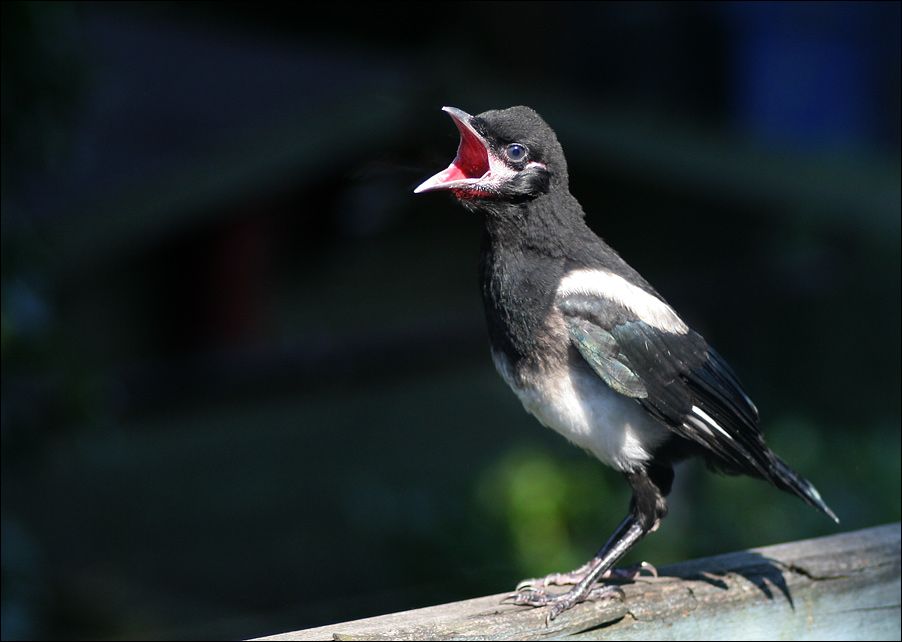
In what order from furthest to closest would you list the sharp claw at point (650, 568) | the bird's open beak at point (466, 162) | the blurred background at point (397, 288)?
the blurred background at point (397, 288) → the sharp claw at point (650, 568) → the bird's open beak at point (466, 162)

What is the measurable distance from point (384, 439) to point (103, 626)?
6.81 feet

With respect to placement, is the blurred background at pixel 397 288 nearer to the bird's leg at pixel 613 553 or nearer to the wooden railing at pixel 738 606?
the bird's leg at pixel 613 553

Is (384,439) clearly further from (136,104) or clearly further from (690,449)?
(690,449)

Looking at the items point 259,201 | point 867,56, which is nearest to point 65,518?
point 259,201

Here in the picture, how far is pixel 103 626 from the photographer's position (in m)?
4.93

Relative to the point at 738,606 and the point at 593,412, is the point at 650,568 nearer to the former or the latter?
the point at 738,606

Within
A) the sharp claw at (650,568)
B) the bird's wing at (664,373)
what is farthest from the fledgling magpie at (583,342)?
the sharp claw at (650,568)

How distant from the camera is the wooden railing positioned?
1.87 m

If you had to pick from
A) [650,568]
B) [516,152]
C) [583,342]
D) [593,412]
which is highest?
[516,152]

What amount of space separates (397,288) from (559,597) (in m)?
5.18

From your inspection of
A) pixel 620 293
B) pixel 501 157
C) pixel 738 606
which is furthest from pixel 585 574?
pixel 501 157

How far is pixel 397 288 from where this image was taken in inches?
279

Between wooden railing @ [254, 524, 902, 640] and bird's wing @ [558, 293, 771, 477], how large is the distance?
0.32m

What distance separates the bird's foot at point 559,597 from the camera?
1.95m
